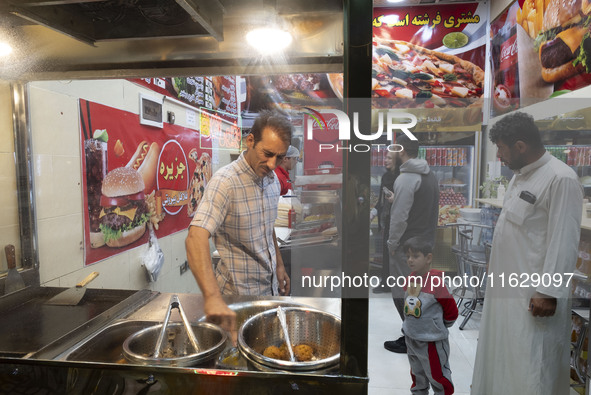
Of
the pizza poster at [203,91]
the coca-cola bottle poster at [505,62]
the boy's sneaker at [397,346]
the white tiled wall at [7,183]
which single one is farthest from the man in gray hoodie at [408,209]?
the white tiled wall at [7,183]

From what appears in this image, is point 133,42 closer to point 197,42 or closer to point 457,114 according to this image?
point 197,42

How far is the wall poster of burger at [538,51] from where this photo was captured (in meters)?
2.59

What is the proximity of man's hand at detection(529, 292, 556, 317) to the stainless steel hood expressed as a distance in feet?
5.34

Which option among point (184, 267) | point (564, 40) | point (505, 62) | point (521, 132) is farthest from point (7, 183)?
point (505, 62)

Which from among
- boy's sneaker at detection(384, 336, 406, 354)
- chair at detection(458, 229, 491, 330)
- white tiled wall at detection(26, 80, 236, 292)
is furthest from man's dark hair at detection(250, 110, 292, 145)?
chair at detection(458, 229, 491, 330)

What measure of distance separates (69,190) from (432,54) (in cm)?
388

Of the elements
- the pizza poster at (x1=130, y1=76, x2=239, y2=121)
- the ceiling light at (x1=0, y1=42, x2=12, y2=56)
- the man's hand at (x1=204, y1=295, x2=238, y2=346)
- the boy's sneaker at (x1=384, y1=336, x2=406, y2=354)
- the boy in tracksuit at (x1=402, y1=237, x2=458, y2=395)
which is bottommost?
the boy's sneaker at (x1=384, y1=336, x2=406, y2=354)

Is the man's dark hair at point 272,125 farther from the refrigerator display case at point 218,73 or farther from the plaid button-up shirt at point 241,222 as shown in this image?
the refrigerator display case at point 218,73

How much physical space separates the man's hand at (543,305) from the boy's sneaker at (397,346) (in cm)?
100

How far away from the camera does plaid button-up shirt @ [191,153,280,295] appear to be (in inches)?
36.3

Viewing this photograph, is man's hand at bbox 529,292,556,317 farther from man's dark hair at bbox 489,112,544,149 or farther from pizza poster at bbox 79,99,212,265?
pizza poster at bbox 79,99,212,265

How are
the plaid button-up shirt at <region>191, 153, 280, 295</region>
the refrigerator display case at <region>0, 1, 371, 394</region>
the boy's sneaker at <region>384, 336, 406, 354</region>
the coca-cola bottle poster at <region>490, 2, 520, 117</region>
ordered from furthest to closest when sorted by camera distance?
the coca-cola bottle poster at <region>490, 2, 520, 117</region> → the boy's sneaker at <region>384, 336, 406, 354</region> → the plaid button-up shirt at <region>191, 153, 280, 295</region> → the refrigerator display case at <region>0, 1, 371, 394</region>

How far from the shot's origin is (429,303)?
5.89 ft

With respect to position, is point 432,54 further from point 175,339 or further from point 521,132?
point 175,339
